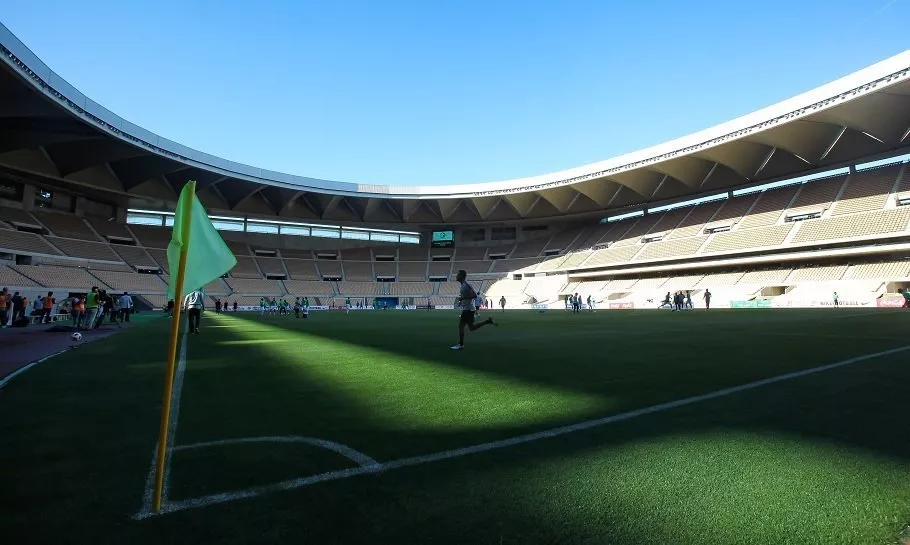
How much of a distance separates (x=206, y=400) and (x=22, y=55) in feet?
106

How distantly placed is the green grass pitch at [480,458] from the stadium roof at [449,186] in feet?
101

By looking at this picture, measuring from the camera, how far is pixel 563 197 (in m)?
60.3

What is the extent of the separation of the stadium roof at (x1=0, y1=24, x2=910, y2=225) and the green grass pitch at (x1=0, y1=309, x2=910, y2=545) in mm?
30840

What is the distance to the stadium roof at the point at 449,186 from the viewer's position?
1195 inches

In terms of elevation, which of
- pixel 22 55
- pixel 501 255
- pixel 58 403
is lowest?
pixel 58 403

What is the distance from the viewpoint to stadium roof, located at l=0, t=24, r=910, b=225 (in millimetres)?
30356

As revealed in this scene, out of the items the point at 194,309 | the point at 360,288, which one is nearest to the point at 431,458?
the point at 194,309

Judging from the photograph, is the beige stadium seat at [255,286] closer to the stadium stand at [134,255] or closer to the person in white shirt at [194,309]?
the stadium stand at [134,255]

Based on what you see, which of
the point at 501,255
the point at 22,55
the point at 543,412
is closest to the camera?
the point at 543,412

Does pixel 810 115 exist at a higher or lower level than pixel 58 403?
higher

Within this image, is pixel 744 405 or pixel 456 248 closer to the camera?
pixel 744 405

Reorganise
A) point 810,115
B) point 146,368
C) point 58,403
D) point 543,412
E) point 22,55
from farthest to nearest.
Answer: point 810,115, point 22,55, point 146,368, point 58,403, point 543,412

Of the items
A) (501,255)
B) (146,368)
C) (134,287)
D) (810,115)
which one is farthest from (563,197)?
(146,368)

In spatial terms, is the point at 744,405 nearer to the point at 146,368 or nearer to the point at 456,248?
the point at 146,368
